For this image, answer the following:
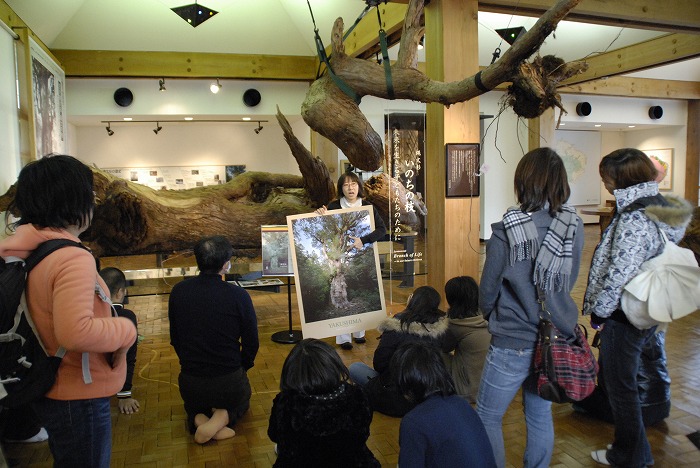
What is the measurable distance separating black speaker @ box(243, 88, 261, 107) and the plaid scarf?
7777 millimetres

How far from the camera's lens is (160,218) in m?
4.61

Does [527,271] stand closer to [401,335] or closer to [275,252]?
[401,335]

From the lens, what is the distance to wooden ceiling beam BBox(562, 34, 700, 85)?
23.8ft

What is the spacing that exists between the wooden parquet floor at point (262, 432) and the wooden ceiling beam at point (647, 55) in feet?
16.2

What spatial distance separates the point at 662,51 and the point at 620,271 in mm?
6834

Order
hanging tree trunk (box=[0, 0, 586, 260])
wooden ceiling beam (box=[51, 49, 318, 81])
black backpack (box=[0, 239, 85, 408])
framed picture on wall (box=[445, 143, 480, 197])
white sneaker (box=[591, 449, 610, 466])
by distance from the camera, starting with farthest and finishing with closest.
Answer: wooden ceiling beam (box=[51, 49, 318, 81]) → framed picture on wall (box=[445, 143, 480, 197]) → hanging tree trunk (box=[0, 0, 586, 260]) → white sneaker (box=[591, 449, 610, 466]) → black backpack (box=[0, 239, 85, 408])

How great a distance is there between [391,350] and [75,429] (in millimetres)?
1673

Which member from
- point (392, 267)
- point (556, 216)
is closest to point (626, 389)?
point (556, 216)

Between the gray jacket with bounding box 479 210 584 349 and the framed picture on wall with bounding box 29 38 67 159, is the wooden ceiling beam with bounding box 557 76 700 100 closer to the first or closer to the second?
the framed picture on wall with bounding box 29 38 67 159

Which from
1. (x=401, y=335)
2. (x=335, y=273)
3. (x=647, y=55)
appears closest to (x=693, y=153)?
(x=647, y=55)

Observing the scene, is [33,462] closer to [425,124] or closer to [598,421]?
[598,421]

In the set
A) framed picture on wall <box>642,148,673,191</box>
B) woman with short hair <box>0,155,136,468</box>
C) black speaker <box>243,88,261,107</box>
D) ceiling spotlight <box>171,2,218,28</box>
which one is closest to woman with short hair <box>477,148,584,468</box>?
woman with short hair <box>0,155,136,468</box>

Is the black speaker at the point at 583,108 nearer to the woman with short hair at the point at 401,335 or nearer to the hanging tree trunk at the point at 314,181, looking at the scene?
the hanging tree trunk at the point at 314,181

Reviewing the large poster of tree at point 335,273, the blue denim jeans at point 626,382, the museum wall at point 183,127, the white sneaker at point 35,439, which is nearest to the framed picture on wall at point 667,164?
the museum wall at point 183,127
